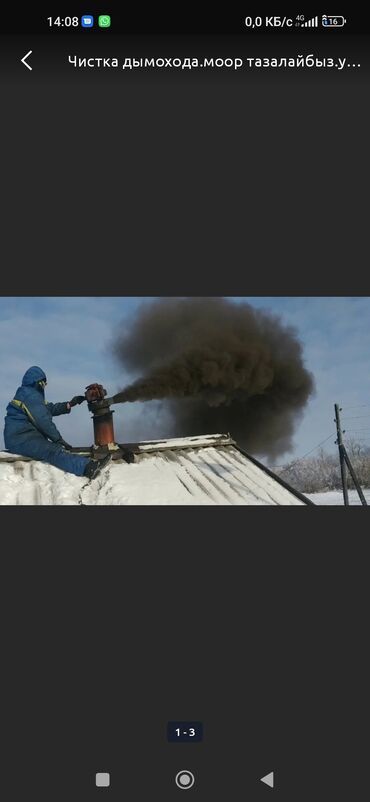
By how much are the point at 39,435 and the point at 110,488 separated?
689 mm

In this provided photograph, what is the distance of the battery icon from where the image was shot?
236 centimetres

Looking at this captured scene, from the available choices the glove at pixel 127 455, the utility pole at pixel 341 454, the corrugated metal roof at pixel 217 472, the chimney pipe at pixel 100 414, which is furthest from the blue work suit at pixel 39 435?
the utility pole at pixel 341 454

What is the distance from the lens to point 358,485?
3281 mm

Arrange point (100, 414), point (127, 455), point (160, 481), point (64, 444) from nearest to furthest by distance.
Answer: point (160, 481) < point (64, 444) < point (100, 414) < point (127, 455)

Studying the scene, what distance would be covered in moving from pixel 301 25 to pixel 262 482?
2699 millimetres

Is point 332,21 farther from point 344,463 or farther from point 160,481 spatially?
point 160,481

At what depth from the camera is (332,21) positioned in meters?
2.37

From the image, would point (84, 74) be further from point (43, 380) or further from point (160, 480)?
point (160, 480)
